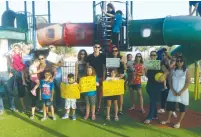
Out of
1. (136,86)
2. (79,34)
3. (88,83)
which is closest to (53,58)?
(88,83)

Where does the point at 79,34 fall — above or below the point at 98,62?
above

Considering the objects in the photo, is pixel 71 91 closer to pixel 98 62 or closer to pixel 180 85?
pixel 98 62

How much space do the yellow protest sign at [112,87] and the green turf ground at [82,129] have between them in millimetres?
712

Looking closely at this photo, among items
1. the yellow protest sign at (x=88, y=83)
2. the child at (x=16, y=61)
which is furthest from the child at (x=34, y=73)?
the yellow protest sign at (x=88, y=83)

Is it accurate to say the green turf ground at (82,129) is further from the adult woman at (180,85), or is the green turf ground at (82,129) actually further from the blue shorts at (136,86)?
the blue shorts at (136,86)

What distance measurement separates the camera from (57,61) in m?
7.07

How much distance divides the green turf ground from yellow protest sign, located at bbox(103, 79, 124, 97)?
2.33ft

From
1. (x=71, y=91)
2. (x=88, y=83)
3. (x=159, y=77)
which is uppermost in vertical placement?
(x=159, y=77)

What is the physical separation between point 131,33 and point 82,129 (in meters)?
4.49

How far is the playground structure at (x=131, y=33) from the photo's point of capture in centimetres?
802

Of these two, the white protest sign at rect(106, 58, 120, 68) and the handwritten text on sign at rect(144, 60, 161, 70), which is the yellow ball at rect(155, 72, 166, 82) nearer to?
the handwritten text on sign at rect(144, 60, 161, 70)

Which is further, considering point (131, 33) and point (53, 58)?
point (131, 33)

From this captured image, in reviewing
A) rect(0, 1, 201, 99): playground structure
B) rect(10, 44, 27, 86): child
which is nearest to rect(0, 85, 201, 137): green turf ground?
rect(10, 44, 27, 86): child

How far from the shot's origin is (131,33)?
902cm
